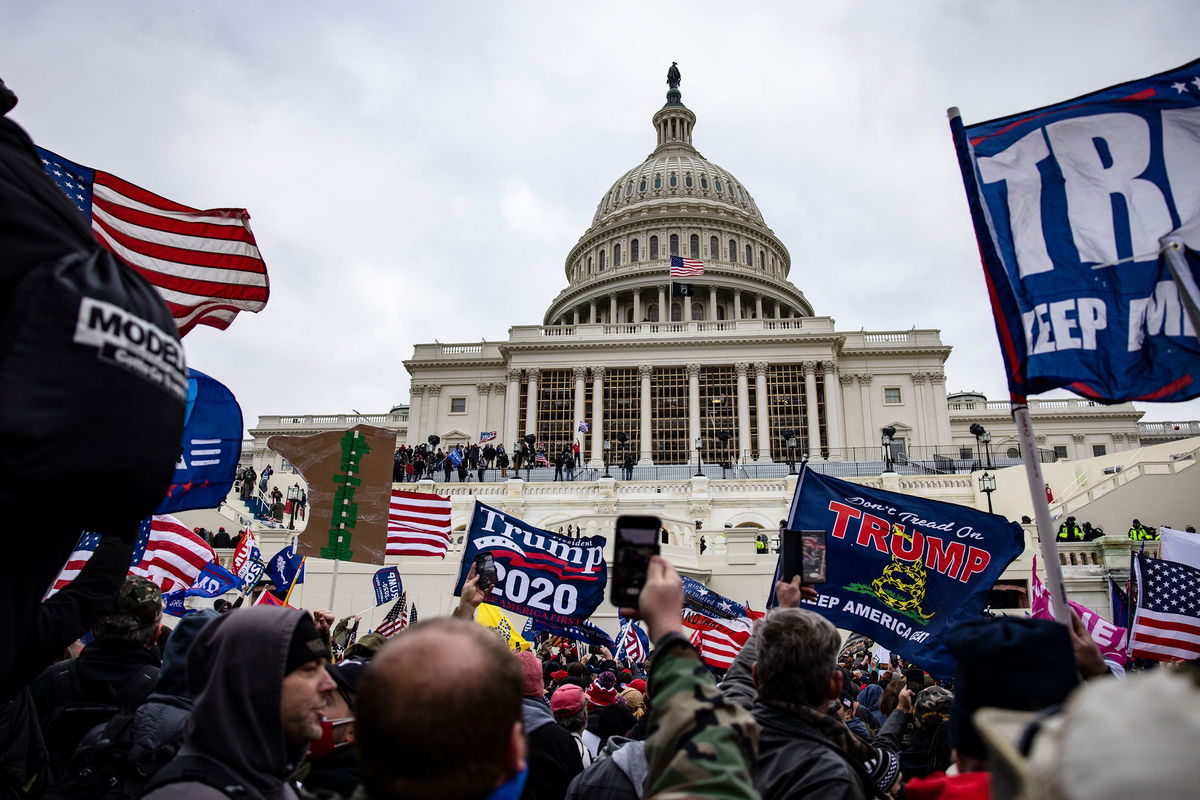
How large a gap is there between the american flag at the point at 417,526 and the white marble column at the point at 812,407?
37407 mm

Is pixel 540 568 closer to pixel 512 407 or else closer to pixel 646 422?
pixel 646 422

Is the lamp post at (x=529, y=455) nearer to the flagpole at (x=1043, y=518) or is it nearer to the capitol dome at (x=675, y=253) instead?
the capitol dome at (x=675, y=253)

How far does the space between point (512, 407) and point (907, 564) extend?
46889 millimetres

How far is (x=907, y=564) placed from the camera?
654 cm

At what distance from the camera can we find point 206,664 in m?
2.54

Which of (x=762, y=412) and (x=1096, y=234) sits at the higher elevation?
(x=762, y=412)

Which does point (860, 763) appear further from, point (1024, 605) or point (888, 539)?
point (1024, 605)

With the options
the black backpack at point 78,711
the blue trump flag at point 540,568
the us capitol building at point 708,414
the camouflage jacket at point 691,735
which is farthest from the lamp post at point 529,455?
the camouflage jacket at point 691,735

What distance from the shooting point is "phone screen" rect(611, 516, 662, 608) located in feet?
7.21

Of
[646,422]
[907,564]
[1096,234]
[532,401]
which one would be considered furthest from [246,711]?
[532,401]

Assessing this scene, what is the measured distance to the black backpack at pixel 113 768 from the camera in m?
2.90

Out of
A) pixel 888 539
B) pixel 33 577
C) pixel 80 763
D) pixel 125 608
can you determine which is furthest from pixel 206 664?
pixel 888 539

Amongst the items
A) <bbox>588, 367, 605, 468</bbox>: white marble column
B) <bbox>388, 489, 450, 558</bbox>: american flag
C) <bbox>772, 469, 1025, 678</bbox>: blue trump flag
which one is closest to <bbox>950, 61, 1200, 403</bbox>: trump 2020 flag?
<bbox>772, 469, 1025, 678</bbox>: blue trump flag

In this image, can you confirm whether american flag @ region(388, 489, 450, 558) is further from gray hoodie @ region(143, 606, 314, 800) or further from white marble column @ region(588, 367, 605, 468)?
white marble column @ region(588, 367, 605, 468)
